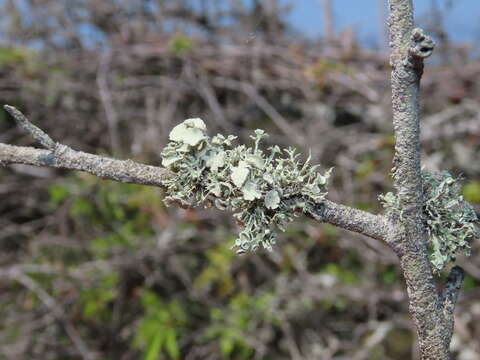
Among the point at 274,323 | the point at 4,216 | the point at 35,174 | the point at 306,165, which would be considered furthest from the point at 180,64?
the point at 306,165

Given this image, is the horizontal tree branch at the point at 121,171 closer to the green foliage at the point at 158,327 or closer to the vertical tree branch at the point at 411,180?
the vertical tree branch at the point at 411,180

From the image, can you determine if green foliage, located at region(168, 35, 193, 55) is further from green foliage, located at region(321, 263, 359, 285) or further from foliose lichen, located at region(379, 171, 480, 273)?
foliose lichen, located at region(379, 171, 480, 273)

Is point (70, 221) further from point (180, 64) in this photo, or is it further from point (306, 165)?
point (306, 165)

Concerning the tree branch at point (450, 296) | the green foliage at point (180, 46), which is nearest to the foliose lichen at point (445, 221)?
the tree branch at point (450, 296)

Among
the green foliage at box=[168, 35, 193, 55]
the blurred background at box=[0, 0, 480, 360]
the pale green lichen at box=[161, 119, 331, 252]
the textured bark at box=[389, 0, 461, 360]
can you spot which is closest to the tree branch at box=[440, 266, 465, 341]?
the textured bark at box=[389, 0, 461, 360]

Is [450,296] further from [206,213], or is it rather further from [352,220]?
[206,213]

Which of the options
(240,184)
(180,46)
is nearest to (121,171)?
(240,184)
